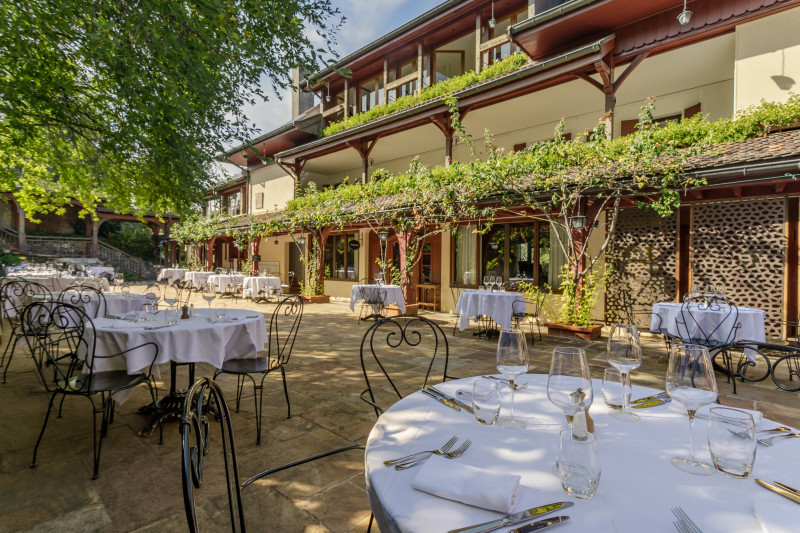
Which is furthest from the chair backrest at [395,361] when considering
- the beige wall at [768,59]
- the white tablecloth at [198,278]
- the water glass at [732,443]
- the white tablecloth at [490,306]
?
the white tablecloth at [198,278]

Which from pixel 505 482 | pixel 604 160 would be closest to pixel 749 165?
pixel 604 160

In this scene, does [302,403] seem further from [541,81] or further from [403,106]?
[403,106]

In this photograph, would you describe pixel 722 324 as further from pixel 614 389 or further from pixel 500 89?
pixel 500 89

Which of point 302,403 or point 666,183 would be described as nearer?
point 302,403

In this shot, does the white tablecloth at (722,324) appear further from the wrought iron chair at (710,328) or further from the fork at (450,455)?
the fork at (450,455)

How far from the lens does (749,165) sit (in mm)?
5316

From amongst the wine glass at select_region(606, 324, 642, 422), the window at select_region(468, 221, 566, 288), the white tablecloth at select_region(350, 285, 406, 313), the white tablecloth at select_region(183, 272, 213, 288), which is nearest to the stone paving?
the wine glass at select_region(606, 324, 642, 422)

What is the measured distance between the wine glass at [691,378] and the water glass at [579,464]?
0.41m

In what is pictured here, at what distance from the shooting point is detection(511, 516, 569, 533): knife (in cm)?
71

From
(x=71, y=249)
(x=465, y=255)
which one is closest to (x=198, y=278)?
(x=465, y=255)

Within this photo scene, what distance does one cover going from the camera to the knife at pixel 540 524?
0.71m

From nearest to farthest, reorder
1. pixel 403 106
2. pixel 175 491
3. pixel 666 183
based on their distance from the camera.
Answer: pixel 175 491, pixel 666 183, pixel 403 106

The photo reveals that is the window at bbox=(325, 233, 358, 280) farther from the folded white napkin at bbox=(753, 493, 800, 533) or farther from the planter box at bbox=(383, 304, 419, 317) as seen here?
the folded white napkin at bbox=(753, 493, 800, 533)

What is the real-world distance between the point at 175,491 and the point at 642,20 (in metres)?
9.66
